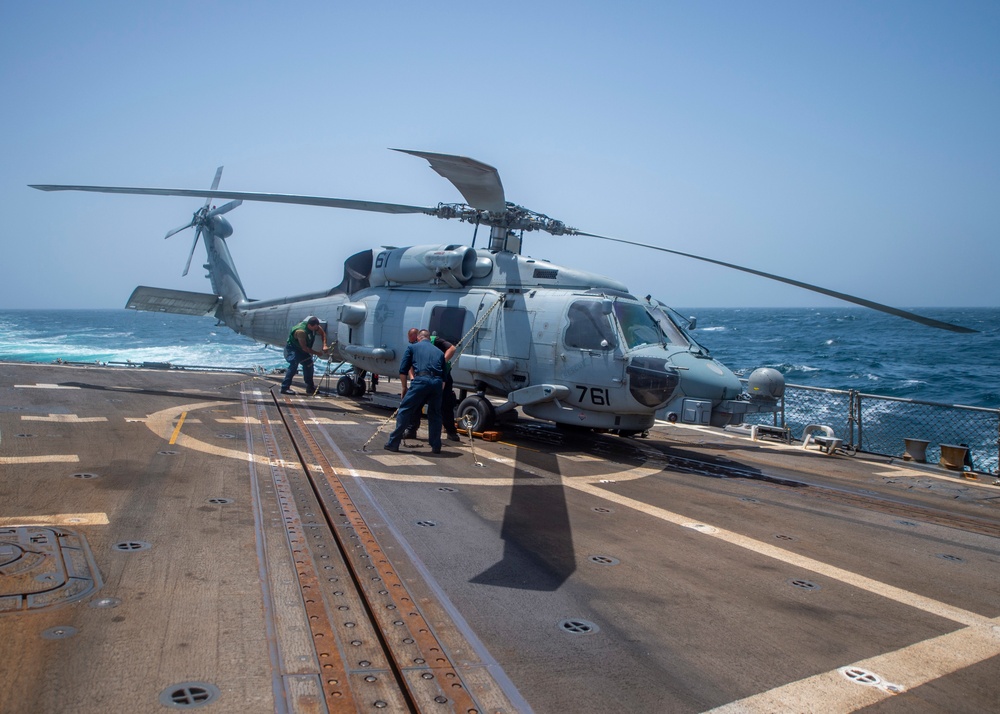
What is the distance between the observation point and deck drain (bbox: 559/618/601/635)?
4223 millimetres

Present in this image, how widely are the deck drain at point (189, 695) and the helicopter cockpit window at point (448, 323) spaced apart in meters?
9.65

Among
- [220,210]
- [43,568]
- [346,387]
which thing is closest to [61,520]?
[43,568]

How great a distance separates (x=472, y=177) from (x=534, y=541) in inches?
211

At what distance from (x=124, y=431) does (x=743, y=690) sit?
904 centimetres

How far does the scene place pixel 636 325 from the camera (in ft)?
35.8

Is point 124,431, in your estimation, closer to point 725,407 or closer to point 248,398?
point 248,398

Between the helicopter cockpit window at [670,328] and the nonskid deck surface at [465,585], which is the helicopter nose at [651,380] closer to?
the helicopter cockpit window at [670,328]

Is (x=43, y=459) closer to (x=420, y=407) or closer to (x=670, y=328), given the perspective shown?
(x=420, y=407)

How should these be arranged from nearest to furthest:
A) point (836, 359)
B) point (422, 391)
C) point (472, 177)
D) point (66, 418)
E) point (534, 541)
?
point (534, 541) < point (472, 177) < point (422, 391) < point (66, 418) < point (836, 359)

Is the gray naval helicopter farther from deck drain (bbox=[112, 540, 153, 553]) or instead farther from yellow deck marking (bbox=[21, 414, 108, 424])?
deck drain (bbox=[112, 540, 153, 553])

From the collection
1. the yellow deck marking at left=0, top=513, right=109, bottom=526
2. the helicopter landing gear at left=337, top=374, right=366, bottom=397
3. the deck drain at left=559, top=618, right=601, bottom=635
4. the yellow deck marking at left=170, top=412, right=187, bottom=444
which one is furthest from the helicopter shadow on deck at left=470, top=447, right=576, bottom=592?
the helicopter landing gear at left=337, top=374, right=366, bottom=397

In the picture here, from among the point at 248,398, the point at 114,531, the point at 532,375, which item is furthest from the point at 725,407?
the point at 248,398

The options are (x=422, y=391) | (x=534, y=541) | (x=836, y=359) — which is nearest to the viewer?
(x=534, y=541)

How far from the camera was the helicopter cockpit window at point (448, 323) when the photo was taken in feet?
42.0
